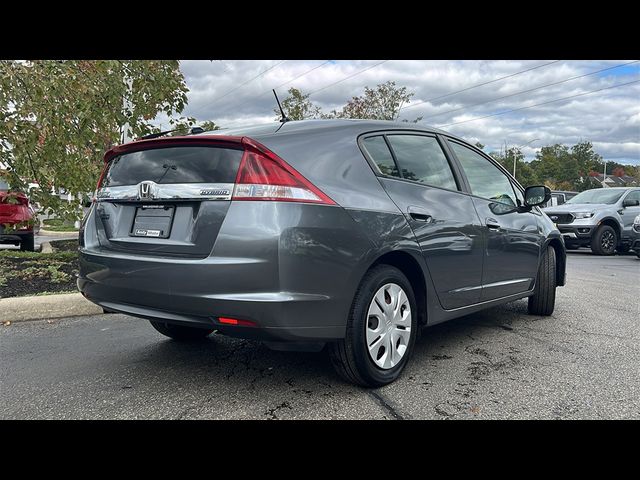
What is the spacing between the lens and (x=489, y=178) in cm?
466

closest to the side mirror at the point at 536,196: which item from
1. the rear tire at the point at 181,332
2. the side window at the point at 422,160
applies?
the side window at the point at 422,160

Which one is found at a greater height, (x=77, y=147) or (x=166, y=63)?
(x=166, y=63)

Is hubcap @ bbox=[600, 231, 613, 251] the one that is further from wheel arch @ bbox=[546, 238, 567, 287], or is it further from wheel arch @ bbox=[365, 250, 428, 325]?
wheel arch @ bbox=[365, 250, 428, 325]

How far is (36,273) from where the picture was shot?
22.3 feet

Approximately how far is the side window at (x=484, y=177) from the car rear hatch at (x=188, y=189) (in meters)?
1.91

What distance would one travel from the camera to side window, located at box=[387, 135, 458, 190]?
3643 mm

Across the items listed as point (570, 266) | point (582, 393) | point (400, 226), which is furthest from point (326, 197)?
point (570, 266)

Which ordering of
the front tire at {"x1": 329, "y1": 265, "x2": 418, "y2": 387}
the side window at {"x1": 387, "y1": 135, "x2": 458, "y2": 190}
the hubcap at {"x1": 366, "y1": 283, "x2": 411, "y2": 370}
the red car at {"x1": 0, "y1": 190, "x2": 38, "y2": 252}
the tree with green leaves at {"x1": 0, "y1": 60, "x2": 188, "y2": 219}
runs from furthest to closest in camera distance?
the red car at {"x1": 0, "y1": 190, "x2": 38, "y2": 252} → the tree with green leaves at {"x1": 0, "y1": 60, "x2": 188, "y2": 219} → the side window at {"x1": 387, "y1": 135, "x2": 458, "y2": 190} → the hubcap at {"x1": 366, "y1": 283, "x2": 411, "y2": 370} → the front tire at {"x1": 329, "y1": 265, "x2": 418, "y2": 387}

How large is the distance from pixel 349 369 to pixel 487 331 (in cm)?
213

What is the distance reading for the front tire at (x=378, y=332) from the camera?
3.02m

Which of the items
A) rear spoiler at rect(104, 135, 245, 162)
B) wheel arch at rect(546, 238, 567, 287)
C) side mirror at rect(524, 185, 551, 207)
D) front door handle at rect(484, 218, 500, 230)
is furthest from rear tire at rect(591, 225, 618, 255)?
rear spoiler at rect(104, 135, 245, 162)

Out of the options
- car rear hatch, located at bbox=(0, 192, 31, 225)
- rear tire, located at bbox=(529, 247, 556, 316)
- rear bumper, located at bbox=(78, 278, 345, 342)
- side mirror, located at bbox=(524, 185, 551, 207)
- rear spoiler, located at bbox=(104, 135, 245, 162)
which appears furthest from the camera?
car rear hatch, located at bbox=(0, 192, 31, 225)

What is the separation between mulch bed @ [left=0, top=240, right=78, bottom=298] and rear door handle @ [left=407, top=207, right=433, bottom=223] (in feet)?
14.4

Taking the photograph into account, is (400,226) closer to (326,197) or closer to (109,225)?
(326,197)
